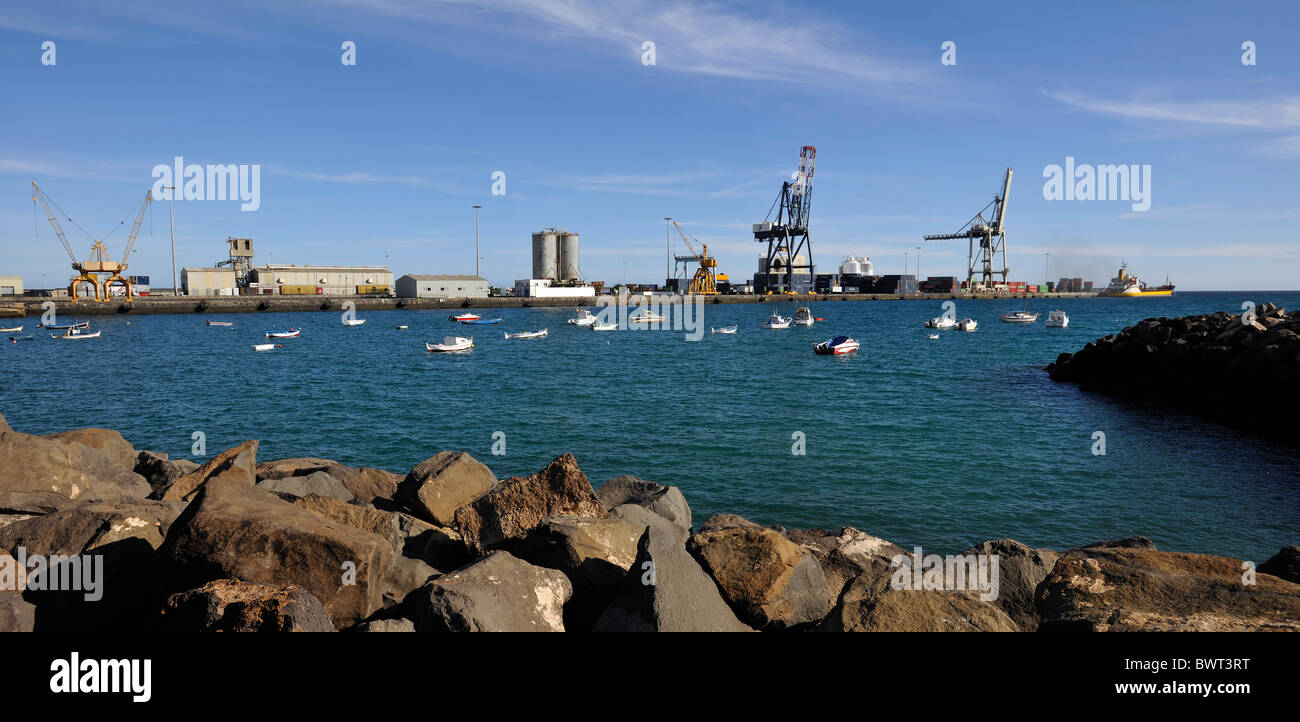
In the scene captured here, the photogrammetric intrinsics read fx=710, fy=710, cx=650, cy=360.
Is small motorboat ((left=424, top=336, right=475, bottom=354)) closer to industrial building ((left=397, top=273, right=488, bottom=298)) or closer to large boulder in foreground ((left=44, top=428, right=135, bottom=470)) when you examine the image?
large boulder in foreground ((left=44, top=428, right=135, bottom=470))

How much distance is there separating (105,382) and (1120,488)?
156 ft

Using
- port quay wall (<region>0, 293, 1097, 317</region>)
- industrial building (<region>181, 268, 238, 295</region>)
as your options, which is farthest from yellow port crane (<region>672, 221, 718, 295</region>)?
industrial building (<region>181, 268, 238, 295</region>)

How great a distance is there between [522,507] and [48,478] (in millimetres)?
7226

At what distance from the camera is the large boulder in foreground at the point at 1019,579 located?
7.82 meters

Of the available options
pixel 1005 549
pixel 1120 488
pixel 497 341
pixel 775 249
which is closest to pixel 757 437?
pixel 1120 488

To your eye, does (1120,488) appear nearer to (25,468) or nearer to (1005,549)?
(1005,549)

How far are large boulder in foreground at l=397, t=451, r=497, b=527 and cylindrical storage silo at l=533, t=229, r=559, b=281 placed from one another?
482 feet

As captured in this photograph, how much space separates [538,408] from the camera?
104 feet

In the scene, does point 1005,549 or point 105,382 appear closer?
point 1005,549

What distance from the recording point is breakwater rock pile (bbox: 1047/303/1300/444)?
2620 centimetres

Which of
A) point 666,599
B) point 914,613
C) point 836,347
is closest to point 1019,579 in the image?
point 914,613

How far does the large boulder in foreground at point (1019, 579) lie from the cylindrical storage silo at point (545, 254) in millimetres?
151284

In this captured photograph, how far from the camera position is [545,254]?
157500 millimetres

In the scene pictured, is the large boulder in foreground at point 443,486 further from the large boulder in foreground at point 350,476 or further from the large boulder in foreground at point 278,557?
the large boulder in foreground at point 278,557
